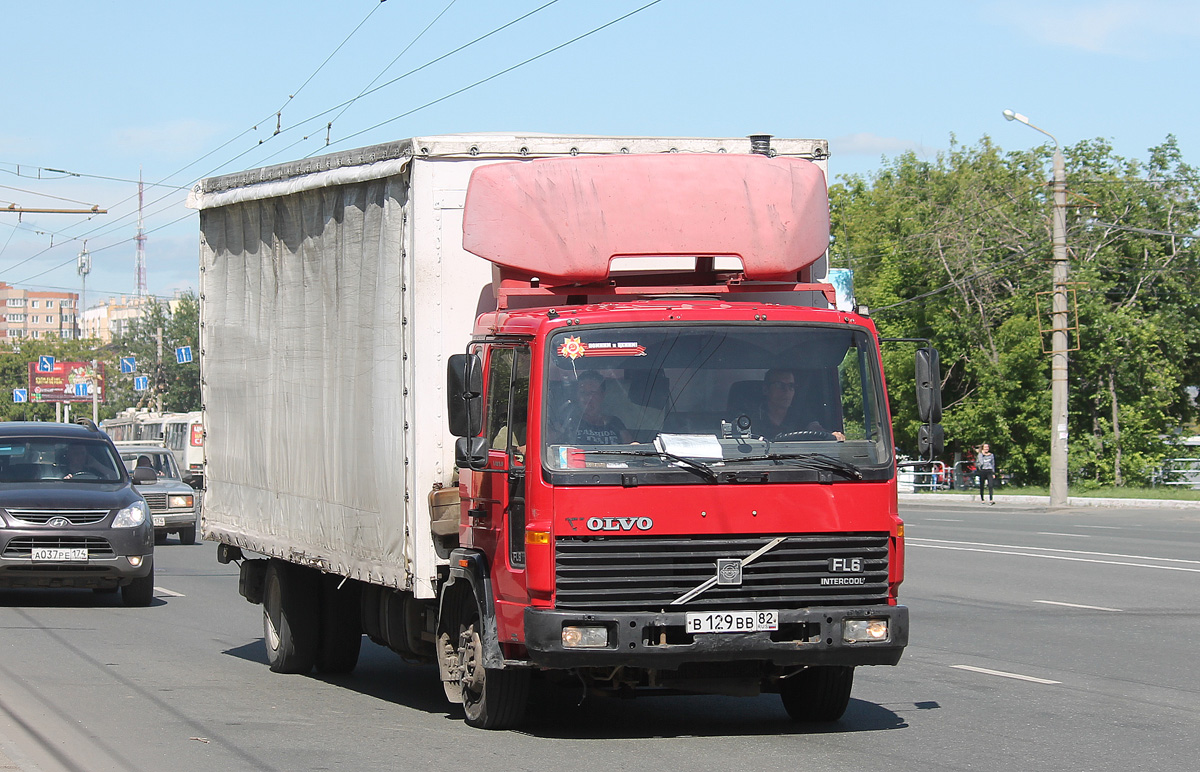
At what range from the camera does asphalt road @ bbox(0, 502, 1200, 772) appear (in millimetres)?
7523

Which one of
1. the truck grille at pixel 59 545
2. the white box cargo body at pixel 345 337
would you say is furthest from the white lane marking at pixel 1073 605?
the truck grille at pixel 59 545

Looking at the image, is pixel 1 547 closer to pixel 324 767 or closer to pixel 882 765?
pixel 324 767

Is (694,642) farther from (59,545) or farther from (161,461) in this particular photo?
(161,461)

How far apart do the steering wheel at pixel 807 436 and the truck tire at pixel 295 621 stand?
15.0 feet

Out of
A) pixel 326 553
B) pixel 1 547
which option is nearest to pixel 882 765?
pixel 326 553

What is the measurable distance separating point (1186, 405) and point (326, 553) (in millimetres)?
49149

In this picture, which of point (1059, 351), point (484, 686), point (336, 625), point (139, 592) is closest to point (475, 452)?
point (484, 686)

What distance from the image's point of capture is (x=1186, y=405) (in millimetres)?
53969

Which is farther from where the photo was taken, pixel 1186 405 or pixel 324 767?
pixel 1186 405

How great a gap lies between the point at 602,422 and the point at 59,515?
916 cm

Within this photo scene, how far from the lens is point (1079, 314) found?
5059cm

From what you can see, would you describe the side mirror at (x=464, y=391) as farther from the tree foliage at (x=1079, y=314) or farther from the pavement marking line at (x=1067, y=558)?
the tree foliage at (x=1079, y=314)

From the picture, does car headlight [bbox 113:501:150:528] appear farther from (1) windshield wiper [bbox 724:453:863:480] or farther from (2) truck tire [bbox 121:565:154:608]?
(1) windshield wiper [bbox 724:453:863:480]

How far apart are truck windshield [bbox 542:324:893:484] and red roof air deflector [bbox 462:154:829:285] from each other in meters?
0.63
